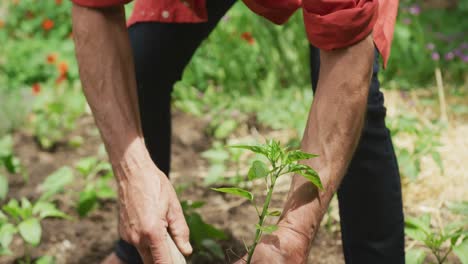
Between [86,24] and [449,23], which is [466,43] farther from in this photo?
[86,24]

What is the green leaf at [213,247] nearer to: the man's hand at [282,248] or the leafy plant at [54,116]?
the man's hand at [282,248]

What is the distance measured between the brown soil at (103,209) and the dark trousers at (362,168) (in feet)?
1.14

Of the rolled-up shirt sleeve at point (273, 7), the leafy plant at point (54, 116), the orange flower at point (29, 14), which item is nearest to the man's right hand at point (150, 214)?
the rolled-up shirt sleeve at point (273, 7)

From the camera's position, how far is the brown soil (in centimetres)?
215

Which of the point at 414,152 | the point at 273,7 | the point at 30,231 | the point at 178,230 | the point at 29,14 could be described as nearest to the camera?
the point at 178,230

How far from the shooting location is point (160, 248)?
1.19 meters

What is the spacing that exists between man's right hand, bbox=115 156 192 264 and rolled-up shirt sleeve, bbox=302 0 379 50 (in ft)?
1.30

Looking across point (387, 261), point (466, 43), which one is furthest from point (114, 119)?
point (466, 43)

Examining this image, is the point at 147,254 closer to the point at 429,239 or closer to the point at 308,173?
the point at 308,173

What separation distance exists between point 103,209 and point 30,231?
26.5 inches

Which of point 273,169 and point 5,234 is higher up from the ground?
point 273,169

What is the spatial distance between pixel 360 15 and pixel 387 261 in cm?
64

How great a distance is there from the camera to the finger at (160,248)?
1191mm

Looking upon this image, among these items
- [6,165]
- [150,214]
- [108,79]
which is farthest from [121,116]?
[6,165]
